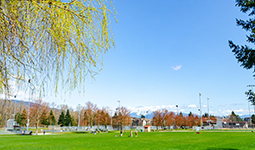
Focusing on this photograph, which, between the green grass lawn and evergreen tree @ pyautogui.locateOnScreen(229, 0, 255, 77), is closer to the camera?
evergreen tree @ pyautogui.locateOnScreen(229, 0, 255, 77)

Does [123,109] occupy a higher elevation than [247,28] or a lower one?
lower

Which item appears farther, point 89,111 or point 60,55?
point 89,111

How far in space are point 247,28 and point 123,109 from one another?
70990mm

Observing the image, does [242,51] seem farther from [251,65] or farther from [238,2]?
[238,2]

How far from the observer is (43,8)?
85.6 inches

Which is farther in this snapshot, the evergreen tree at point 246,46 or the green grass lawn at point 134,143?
the green grass lawn at point 134,143

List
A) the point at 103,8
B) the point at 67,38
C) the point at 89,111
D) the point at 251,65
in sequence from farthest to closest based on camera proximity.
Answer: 1. the point at 89,111
2. the point at 251,65
3. the point at 103,8
4. the point at 67,38

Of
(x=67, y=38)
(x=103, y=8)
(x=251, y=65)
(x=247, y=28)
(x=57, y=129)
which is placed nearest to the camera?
(x=67, y=38)

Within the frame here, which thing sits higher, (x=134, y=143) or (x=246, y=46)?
(x=246, y=46)

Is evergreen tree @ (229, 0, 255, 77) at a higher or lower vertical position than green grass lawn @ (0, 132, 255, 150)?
higher

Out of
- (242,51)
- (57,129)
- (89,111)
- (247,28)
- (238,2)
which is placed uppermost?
(238,2)

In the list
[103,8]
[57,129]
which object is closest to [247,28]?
[103,8]

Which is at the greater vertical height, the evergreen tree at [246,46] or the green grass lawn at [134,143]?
the evergreen tree at [246,46]

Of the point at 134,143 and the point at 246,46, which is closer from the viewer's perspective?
the point at 246,46
